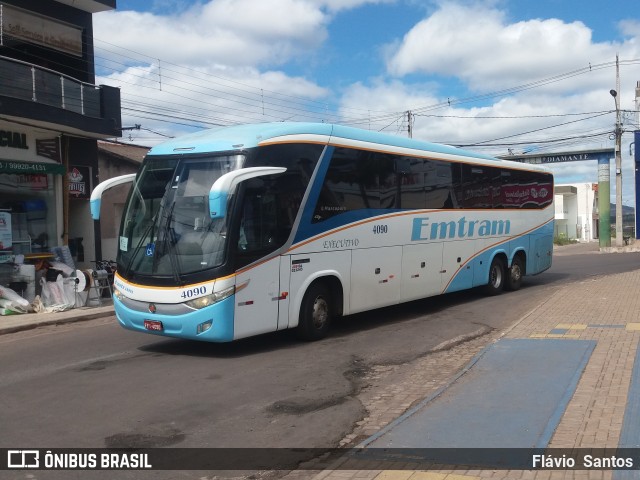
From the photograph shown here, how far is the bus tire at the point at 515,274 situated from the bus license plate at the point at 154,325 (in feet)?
35.3

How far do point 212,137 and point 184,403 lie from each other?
4.27 metres

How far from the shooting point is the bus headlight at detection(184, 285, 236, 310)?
870 cm

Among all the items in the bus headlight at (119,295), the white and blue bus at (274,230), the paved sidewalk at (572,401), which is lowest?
the paved sidewalk at (572,401)

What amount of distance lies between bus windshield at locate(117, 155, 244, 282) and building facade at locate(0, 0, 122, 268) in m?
7.42

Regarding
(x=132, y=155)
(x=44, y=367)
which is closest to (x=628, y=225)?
(x=132, y=155)

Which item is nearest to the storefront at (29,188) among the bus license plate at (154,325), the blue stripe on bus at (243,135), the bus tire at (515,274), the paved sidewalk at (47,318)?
the paved sidewalk at (47,318)

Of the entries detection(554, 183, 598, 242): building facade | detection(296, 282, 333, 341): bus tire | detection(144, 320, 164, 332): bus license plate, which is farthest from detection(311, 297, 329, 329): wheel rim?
detection(554, 183, 598, 242): building facade

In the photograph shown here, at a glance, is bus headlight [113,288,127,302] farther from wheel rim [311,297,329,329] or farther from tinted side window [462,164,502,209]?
tinted side window [462,164,502,209]

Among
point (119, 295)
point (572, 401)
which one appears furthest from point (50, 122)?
point (572, 401)

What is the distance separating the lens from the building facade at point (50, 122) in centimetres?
1585

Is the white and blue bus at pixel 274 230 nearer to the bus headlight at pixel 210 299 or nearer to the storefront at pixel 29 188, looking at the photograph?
the bus headlight at pixel 210 299

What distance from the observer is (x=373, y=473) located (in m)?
4.88

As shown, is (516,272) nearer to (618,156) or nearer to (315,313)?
(315,313)

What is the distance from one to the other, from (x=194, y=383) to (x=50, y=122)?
10.9m
